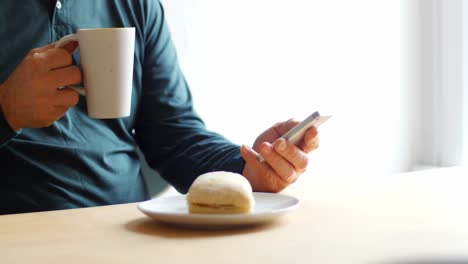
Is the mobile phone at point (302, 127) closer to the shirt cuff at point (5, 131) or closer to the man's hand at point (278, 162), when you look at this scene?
the man's hand at point (278, 162)

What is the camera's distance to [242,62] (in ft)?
6.85

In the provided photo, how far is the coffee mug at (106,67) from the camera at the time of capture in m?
0.89

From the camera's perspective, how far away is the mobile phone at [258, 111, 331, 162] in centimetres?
99

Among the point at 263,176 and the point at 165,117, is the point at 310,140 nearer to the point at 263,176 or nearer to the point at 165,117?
the point at 263,176

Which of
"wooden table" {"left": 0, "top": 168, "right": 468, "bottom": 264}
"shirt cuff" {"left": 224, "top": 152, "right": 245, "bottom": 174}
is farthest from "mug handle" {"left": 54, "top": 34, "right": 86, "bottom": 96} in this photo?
"shirt cuff" {"left": 224, "top": 152, "right": 245, "bottom": 174}

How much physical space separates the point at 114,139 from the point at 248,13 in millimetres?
819

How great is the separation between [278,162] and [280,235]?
→ 28 centimetres

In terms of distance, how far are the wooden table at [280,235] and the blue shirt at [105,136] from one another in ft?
0.90

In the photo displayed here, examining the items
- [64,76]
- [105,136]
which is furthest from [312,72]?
[64,76]

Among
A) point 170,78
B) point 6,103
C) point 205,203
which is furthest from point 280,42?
point 205,203

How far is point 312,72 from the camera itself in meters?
2.26

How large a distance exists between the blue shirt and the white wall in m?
0.49

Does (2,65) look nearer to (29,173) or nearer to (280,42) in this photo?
(29,173)

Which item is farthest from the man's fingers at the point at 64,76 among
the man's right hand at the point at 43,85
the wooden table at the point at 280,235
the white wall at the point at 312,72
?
the white wall at the point at 312,72
